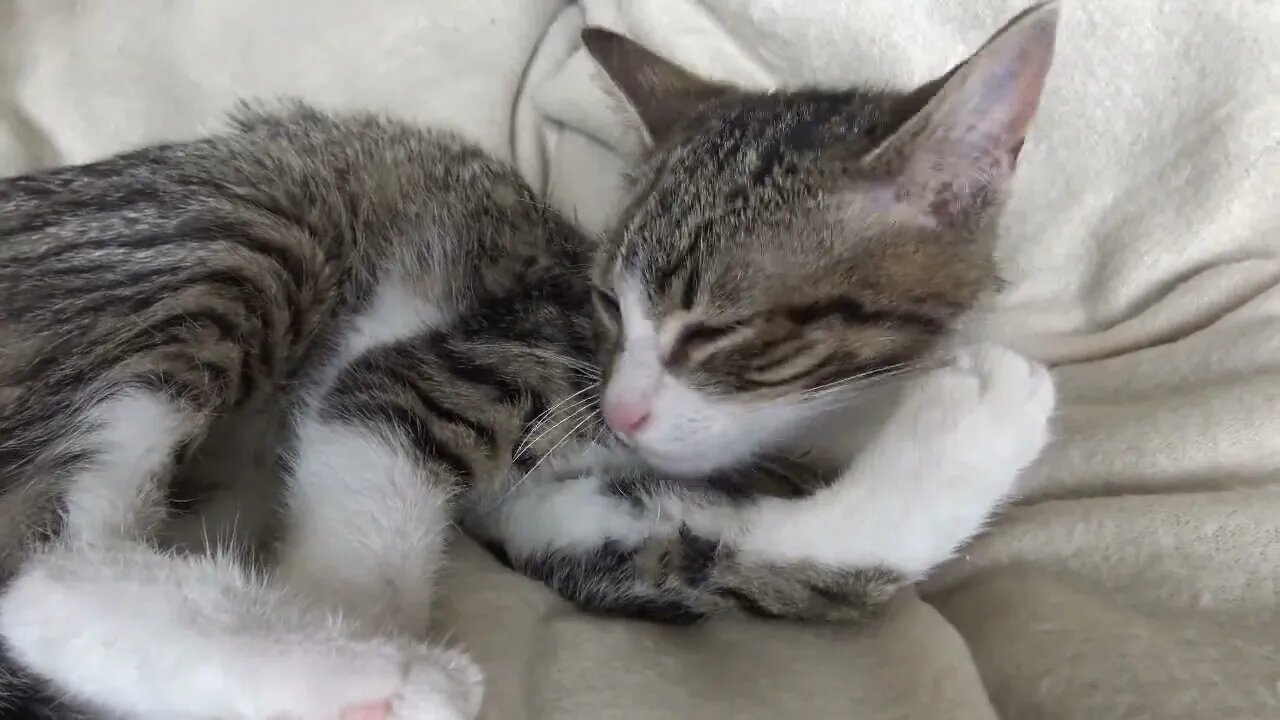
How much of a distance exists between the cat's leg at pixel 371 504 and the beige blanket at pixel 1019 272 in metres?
0.06

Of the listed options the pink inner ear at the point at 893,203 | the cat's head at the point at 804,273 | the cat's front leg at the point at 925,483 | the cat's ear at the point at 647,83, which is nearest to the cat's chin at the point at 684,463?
the cat's head at the point at 804,273

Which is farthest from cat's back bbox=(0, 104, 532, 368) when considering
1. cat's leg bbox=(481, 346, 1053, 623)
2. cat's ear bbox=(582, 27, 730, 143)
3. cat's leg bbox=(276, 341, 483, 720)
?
cat's leg bbox=(481, 346, 1053, 623)

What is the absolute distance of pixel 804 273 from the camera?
3.01 ft

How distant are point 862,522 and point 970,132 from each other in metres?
0.38

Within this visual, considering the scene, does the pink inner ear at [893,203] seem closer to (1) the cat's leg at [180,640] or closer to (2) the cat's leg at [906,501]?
(2) the cat's leg at [906,501]

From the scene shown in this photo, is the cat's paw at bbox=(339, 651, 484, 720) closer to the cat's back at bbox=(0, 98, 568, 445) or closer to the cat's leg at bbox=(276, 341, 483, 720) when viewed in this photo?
the cat's leg at bbox=(276, 341, 483, 720)

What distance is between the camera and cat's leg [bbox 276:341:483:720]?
865 millimetres

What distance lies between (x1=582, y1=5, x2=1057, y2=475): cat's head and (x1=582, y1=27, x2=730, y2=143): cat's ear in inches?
8.6

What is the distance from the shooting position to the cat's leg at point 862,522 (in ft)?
2.82

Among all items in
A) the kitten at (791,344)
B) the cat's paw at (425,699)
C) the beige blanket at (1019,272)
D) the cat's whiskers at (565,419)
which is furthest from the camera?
the cat's whiskers at (565,419)

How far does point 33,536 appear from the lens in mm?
843

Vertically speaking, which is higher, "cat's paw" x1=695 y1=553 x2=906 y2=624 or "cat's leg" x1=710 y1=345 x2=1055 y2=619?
"cat's leg" x1=710 y1=345 x2=1055 y2=619

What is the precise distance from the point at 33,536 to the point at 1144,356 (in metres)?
1.20

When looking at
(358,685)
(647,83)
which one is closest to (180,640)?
(358,685)
